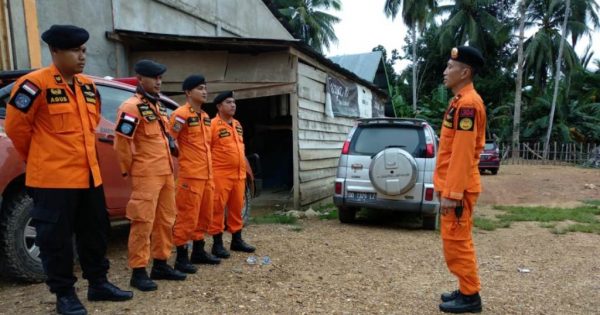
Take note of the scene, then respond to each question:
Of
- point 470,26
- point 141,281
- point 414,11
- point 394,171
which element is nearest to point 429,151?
point 394,171

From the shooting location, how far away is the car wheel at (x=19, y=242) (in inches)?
131

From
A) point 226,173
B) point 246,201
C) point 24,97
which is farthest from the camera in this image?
point 246,201

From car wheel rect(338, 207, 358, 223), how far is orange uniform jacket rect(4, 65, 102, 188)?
14.8 feet

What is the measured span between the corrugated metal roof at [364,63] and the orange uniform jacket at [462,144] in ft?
73.0

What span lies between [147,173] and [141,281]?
0.87m

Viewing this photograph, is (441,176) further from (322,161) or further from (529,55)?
(529,55)

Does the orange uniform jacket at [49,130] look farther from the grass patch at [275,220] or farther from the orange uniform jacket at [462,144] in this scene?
the grass patch at [275,220]

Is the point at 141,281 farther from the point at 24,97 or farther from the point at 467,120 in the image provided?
the point at 467,120

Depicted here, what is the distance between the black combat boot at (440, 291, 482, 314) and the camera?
319 centimetres

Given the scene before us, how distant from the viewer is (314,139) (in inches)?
358

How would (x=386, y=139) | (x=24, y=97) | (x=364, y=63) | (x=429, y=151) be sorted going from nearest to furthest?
(x=24, y=97) < (x=429, y=151) < (x=386, y=139) < (x=364, y=63)

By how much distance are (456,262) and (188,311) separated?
6.47ft

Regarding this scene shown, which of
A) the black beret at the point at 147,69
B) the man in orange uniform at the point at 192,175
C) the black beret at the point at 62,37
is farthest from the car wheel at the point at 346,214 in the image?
the black beret at the point at 62,37

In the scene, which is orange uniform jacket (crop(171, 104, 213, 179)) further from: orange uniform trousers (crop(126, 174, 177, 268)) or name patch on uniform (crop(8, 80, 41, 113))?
name patch on uniform (crop(8, 80, 41, 113))
